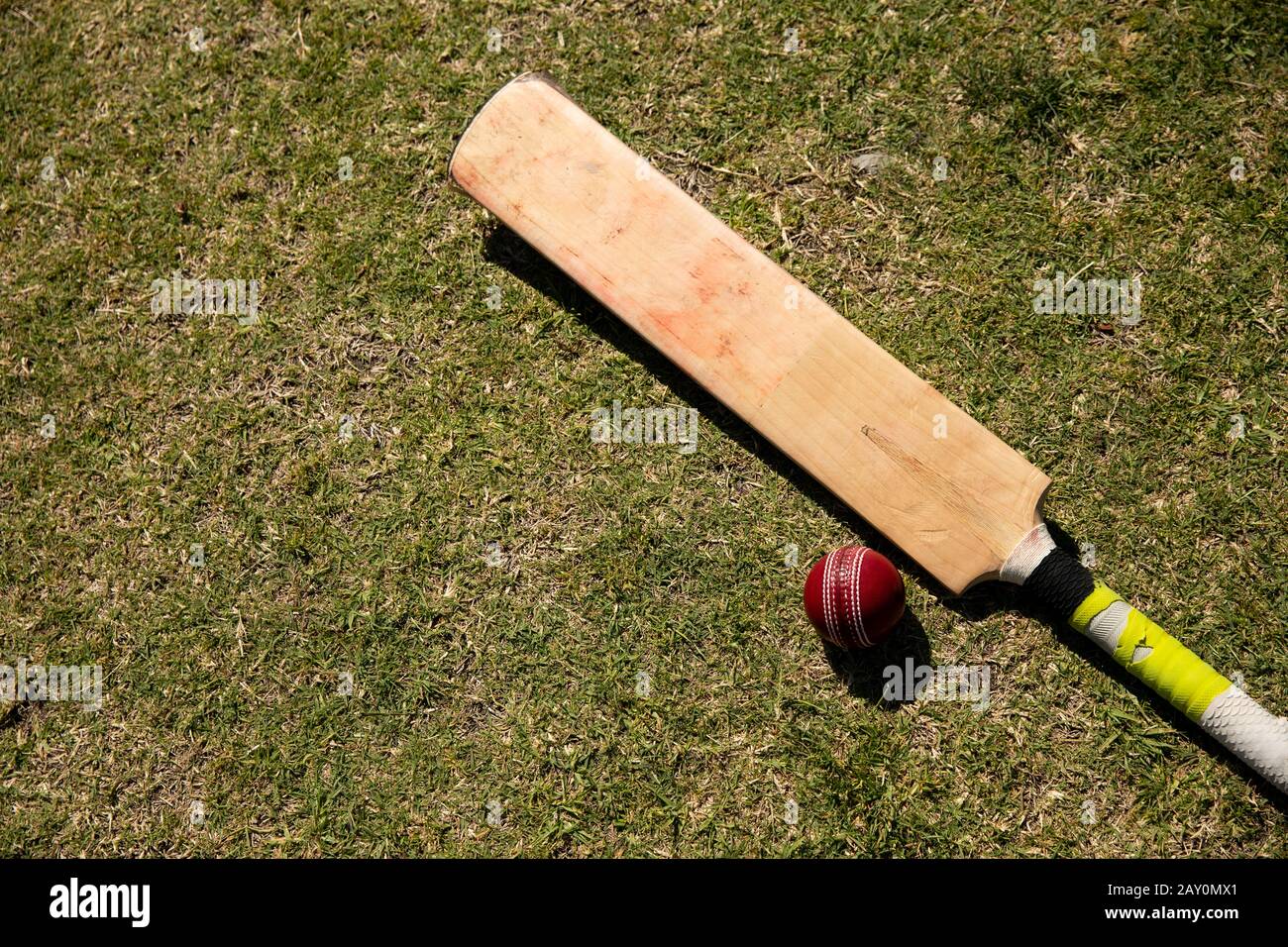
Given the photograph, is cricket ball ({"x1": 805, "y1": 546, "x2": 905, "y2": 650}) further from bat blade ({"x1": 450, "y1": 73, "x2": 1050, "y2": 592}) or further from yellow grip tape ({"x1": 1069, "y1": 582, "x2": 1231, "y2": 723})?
yellow grip tape ({"x1": 1069, "y1": 582, "x2": 1231, "y2": 723})

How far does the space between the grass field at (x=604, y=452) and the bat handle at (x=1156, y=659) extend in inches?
7.1

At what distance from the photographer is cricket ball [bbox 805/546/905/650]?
9.00ft

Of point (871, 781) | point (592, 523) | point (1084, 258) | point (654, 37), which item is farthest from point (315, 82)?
point (871, 781)

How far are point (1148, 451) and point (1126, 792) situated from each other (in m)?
1.19

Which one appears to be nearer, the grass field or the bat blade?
the bat blade

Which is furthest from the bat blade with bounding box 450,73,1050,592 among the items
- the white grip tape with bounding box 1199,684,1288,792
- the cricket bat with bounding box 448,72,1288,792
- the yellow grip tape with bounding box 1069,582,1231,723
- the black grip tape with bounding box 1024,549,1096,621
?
the white grip tape with bounding box 1199,684,1288,792

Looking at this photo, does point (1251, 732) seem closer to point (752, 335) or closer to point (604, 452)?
point (752, 335)

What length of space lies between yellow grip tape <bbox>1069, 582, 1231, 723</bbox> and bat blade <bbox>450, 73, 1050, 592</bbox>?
334mm

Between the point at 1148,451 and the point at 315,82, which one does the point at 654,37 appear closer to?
the point at 315,82

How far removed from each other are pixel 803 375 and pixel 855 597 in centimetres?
79

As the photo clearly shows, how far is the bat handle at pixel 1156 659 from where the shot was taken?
109 inches

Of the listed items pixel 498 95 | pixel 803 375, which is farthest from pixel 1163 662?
pixel 498 95

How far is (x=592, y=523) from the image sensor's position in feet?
10.5
